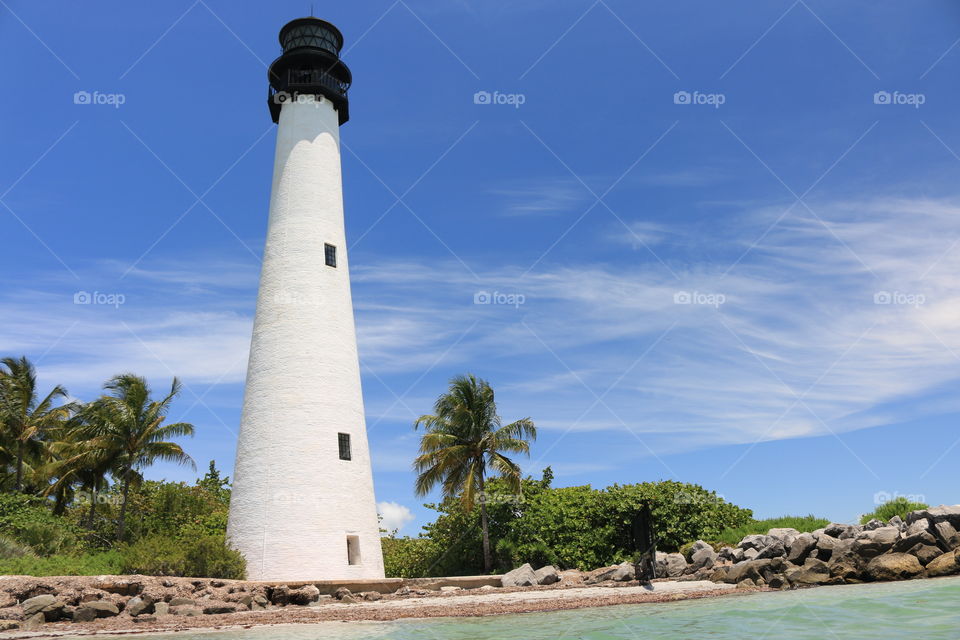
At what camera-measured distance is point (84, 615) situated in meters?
14.2

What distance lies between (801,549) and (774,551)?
1057 mm

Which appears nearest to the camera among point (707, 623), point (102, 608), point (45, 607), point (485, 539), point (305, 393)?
point (707, 623)

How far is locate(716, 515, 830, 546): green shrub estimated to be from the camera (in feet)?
100

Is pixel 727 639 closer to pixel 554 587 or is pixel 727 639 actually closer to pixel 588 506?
pixel 554 587

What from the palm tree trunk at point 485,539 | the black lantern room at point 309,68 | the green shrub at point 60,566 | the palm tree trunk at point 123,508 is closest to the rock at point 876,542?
the palm tree trunk at point 485,539

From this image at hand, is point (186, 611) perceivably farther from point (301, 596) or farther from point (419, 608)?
point (419, 608)

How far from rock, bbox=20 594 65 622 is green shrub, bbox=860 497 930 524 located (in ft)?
99.9

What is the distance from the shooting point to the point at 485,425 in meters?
32.4

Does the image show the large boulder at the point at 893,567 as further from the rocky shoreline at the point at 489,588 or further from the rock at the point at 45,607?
the rock at the point at 45,607

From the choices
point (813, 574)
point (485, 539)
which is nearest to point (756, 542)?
point (813, 574)

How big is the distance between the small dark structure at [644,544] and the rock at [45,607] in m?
17.2

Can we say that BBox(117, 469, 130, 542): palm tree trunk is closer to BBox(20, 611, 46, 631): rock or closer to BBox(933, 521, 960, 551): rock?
BBox(20, 611, 46, 631): rock

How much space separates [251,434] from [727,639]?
16.6 meters

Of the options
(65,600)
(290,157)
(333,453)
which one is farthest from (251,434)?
(290,157)
